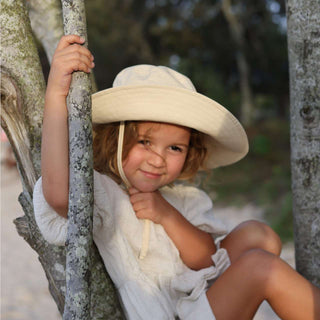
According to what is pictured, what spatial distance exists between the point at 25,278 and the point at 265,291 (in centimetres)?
416

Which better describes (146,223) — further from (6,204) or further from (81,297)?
(6,204)

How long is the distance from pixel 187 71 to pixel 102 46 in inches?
120

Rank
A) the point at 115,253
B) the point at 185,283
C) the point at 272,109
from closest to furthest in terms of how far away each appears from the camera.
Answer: the point at 115,253
the point at 185,283
the point at 272,109

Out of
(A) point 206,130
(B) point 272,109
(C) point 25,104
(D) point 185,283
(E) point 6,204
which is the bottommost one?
(D) point 185,283

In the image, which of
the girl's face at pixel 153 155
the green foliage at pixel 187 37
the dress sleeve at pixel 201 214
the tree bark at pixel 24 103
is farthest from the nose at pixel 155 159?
the green foliage at pixel 187 37

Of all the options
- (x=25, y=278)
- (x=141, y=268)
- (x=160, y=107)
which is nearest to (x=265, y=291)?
(x=141, y=268)

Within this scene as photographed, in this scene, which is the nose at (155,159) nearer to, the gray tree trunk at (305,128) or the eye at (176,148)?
the eye at (176,148)

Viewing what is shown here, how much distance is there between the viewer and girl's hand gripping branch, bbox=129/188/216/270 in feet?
7.29

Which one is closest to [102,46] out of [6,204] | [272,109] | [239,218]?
[272,109]

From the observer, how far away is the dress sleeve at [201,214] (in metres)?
2.54

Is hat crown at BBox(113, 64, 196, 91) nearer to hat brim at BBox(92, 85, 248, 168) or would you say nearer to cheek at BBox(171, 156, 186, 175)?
hat brim at BBox(92, 85, 248, 168)

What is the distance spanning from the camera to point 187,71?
46.7 ft

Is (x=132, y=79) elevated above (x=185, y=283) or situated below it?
above

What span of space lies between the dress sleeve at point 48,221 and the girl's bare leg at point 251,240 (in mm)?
969
